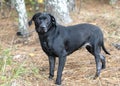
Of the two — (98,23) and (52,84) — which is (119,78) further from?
(98,23)

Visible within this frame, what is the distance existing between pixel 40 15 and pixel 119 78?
1.79m

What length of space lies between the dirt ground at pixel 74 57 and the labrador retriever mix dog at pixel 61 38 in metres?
0.26

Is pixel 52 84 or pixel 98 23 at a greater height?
pixel 52 84

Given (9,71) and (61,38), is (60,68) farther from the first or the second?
(9,71)

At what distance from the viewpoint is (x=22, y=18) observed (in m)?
8.78

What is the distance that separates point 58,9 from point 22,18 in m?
0.97

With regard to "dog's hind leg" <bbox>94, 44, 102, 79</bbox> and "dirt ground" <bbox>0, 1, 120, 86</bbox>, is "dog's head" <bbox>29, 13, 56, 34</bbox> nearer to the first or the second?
"dirt ground" <bbox>0, 1, 120, 86</bbox>

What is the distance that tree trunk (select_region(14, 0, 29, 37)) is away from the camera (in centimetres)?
860

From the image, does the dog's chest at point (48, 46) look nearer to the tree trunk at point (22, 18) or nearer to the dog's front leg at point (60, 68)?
the dog's front leg at point (60, 68)

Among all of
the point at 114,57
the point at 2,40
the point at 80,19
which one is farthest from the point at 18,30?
the point at 114,57

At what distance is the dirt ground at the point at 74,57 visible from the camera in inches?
242

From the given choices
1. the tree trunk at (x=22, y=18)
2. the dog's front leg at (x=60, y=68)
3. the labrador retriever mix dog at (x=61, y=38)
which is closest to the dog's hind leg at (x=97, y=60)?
the labrador retriever mix dog at (x=61, y=38)

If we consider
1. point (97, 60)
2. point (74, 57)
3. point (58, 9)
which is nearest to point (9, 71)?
point (97, 60)

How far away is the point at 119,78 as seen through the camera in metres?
6.25
